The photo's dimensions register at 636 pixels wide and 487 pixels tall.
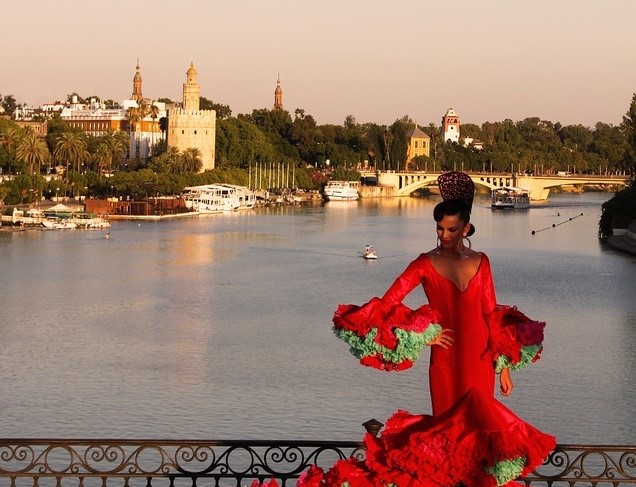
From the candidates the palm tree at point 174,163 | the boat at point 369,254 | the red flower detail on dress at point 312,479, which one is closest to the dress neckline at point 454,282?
Answer: the red flower detail on dress at point 312,479

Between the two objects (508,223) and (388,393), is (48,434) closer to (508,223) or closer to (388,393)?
(388,393)

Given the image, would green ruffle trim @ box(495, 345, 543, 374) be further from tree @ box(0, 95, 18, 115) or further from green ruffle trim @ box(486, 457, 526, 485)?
tree @ box(0, 95, 18, 115)

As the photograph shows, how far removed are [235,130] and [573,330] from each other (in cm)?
6662

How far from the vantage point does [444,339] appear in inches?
185

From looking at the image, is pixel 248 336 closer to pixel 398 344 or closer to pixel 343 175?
pixel 398 344

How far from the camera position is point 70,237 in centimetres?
4909

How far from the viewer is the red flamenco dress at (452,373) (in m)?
4.63

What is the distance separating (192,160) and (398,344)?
78.1 m

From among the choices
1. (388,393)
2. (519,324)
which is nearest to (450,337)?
(519,324)

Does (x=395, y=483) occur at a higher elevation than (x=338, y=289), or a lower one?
higher

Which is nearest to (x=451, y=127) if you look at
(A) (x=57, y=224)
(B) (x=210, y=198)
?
(B) (x=210, y=198)

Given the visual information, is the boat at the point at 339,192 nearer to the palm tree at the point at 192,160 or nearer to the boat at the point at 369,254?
the palm tree at the point at 192,160

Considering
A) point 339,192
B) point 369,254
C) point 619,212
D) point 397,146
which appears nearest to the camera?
point 369,254

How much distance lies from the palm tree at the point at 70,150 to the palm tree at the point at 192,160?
23.1 ft
